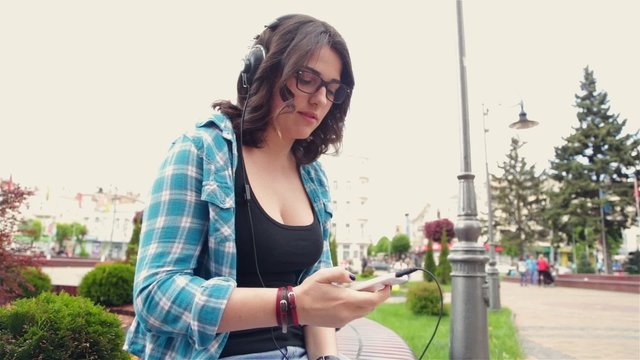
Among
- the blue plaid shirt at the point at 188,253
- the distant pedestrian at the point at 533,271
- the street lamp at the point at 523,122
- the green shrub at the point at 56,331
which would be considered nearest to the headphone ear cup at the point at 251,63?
the blue plaid shirt at the point at 188,253

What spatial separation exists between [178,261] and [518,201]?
50.0 metres

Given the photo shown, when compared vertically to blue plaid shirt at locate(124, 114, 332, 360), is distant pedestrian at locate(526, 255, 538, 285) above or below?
below

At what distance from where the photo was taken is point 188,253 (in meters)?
1.17

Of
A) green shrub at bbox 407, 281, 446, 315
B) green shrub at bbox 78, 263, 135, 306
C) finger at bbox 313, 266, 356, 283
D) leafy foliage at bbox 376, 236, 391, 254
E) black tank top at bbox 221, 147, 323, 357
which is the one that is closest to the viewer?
finger at bbox 313, 266, 356, 283

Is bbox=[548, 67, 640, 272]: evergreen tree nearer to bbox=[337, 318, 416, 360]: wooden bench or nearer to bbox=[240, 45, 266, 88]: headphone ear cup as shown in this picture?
bbox=[337, 318, 416, 360]: wooden bench

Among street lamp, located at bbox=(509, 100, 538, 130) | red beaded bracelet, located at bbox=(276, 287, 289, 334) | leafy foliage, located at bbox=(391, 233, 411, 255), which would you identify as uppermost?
street lamp, located at bbox=(509, 100, 538, 130)

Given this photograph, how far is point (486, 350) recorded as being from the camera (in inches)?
164

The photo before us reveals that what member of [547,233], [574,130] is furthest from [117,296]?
[547,233]

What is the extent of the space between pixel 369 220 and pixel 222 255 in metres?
56.4

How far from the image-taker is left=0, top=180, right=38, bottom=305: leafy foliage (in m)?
5.69

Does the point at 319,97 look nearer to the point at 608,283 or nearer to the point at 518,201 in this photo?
the point at 608,283

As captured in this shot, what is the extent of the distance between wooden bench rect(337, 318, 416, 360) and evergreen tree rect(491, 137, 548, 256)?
150ft

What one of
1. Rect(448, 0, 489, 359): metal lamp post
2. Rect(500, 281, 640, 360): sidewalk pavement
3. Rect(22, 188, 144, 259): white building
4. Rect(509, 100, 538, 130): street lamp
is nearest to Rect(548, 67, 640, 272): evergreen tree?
Rect(500, 281, 640, 360): sidewalk pavement

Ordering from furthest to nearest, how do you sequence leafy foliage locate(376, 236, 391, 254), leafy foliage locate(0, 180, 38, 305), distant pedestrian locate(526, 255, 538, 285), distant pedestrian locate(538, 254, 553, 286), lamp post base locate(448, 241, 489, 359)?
1. leafy foliage locate(376, 236, 391, 254)
2. distant pedestrian locate(526, 255, 538, 285)
3. distant pedestrian locate(538, 254, 553, 286)
4. leafy foliage locate(0, 180, 38, 305)
5. lamp post base locate(448, 241, 489, 359)
